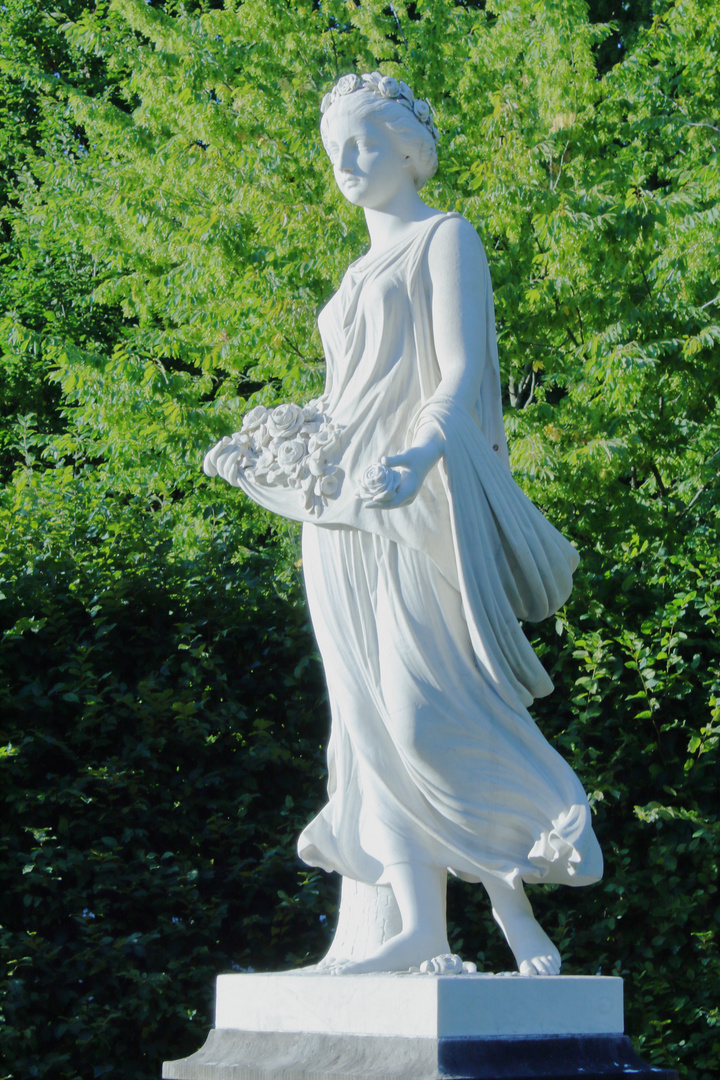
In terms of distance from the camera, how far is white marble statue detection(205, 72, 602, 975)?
10.7 feet

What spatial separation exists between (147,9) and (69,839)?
6691 millimetres

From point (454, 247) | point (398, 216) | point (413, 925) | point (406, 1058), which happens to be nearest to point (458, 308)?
point (454, 247)

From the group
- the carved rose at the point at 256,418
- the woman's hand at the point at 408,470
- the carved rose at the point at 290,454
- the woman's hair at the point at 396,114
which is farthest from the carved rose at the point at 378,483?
the woman's hair at the point at 396,114

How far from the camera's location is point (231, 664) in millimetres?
6340

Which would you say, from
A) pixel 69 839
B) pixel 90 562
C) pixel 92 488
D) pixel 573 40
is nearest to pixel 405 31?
pixel 573 40

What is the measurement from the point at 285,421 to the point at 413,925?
1423mm

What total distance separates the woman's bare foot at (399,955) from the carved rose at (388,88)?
2385mm

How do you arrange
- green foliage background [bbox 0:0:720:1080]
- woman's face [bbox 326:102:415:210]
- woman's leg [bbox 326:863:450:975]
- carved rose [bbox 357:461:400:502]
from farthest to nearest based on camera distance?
green foliage background [bbox 0:0:720:1080]
woman's face [bbox 326:102:415:210]
woman's leg [bbox 326:863:450:975]
carved rose [bbox 357:461:400:502]

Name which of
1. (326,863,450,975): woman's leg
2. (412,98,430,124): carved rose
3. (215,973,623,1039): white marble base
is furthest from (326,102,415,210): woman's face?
(215,973,623,1039): white marble base

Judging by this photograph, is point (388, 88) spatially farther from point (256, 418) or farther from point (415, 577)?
point (415, 577)

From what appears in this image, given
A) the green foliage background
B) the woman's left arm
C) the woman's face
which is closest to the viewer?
the woman's left arm

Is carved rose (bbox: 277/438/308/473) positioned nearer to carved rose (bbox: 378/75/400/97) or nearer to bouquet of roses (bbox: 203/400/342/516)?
bouquet of roses (bbox: 203/400/342/516)

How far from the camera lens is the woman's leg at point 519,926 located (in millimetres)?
3260

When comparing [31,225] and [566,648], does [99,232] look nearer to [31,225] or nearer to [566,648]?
[31,225]
